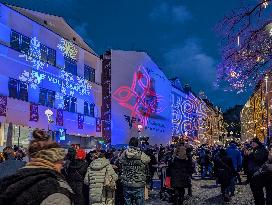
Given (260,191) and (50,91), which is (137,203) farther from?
(50,91)

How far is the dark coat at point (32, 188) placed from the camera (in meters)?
3.05

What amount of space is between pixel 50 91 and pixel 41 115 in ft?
9.05

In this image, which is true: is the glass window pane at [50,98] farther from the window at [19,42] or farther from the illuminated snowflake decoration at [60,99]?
the window at [19,42]

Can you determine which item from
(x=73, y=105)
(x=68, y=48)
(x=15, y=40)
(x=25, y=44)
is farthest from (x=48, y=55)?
(x=73, y=105)

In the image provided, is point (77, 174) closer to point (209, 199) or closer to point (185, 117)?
point (209, 199)

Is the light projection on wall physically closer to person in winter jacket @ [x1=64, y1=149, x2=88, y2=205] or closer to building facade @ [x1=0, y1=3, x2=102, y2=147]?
building facade @ [x1=0, y1=3, x2=102, y2=147]

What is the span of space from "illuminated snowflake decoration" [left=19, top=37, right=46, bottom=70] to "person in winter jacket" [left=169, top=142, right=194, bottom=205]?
23359 millimetres

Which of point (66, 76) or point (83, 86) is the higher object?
point (66, 76)

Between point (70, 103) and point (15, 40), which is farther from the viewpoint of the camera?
point (70, 103)

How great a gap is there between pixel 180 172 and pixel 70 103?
29.0m

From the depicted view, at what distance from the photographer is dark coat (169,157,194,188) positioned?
14.2 meters

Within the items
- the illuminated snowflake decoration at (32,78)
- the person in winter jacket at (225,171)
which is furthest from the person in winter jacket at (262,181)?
the illuminated snowflake decoration at (32,78)

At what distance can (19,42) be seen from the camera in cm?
3488

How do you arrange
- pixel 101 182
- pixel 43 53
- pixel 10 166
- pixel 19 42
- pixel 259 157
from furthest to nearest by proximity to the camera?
pixel 43 53 → pixel 19 42 → pixel 259 157 → pixel 101 182 → pixel 10 166
